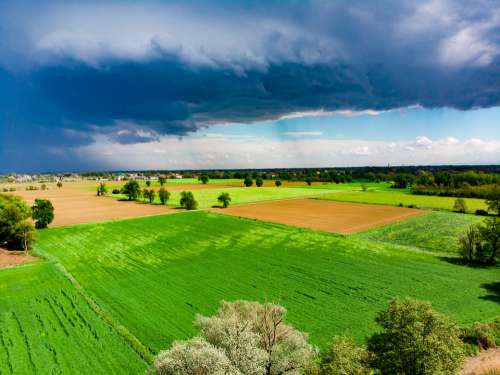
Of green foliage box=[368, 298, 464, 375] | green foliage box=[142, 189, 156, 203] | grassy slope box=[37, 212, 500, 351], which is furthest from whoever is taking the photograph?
green foliage box=[142, 189, 156, 203]

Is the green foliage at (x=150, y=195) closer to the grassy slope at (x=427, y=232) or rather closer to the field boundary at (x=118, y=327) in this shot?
the field boundary at (x=118, y=327)

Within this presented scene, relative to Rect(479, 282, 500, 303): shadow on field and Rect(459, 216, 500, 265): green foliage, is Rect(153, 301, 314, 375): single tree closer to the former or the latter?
Rect(479, 282, 500, 303): shadow on field

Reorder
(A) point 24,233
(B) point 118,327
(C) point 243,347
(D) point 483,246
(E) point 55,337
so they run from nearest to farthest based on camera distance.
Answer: (C) point 243,347 → (E) point 55,337 → (B) point 118,327 → (D) point 483,246 → (A) point 24,233

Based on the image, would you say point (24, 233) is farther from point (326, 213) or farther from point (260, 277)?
point (326, 213)

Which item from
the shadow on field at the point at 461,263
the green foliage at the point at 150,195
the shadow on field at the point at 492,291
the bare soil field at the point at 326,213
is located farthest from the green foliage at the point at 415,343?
the green foliage at the point at 150,195

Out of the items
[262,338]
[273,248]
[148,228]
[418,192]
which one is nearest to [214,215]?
[148,228]

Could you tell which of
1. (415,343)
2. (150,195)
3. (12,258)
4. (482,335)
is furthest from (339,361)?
(150,195)

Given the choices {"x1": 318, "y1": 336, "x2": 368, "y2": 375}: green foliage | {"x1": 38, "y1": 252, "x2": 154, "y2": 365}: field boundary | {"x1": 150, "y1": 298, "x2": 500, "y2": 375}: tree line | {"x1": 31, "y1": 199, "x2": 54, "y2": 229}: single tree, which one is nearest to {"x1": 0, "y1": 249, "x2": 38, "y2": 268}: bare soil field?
{"x1": 38, "y1": 252, "x2": 154, "y2": 365}: field boundary
